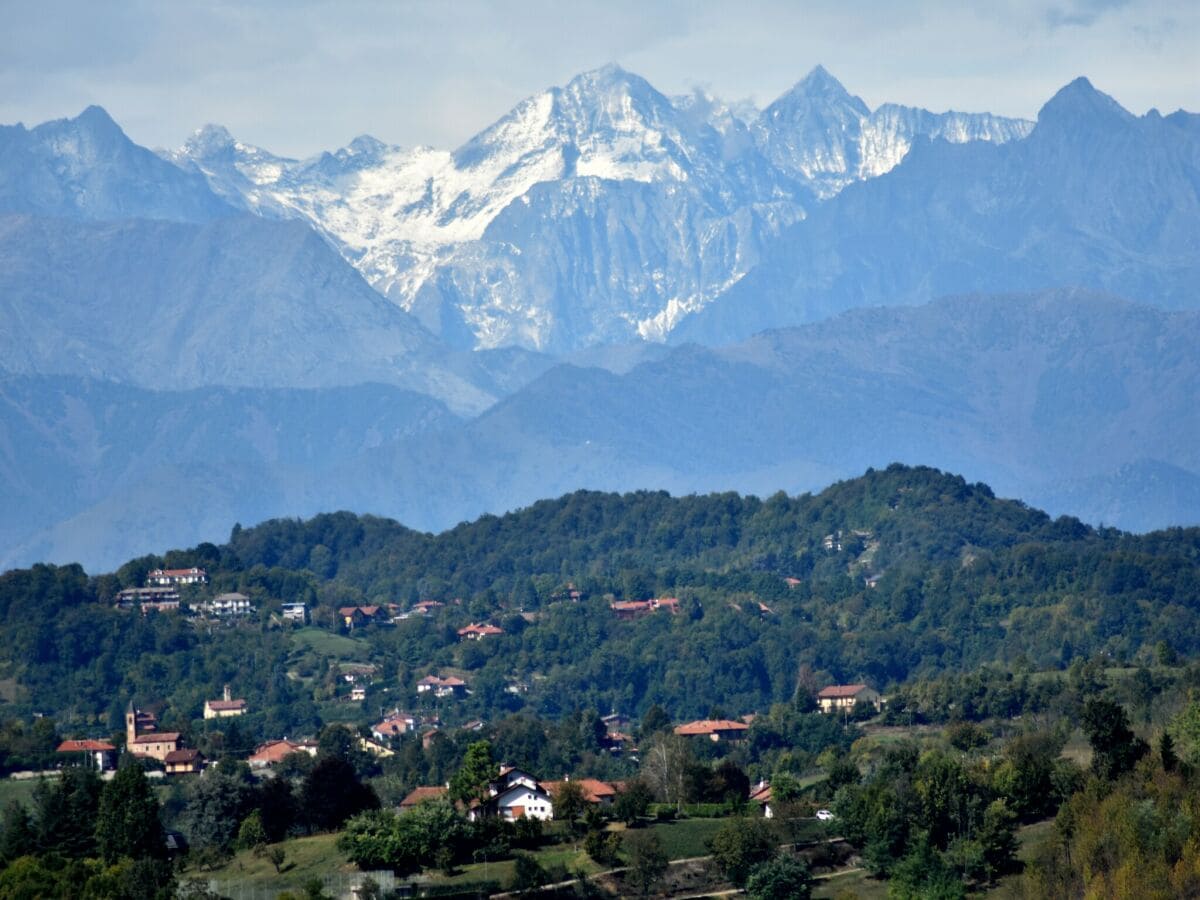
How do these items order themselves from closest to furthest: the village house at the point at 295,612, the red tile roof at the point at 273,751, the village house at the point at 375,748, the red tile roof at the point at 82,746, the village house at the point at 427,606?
the red tile roof at the point at 82,746 → the red tile roof at the point at 273,751 → the village house at the point at 375,748 → the village house at the point at 295,612 → the village house at the point at 427,606

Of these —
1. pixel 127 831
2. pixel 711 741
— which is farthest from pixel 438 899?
pixel 711 741

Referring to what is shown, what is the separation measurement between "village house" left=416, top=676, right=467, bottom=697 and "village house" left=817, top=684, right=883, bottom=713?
2298 centimetres

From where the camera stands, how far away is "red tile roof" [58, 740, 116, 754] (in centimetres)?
11519

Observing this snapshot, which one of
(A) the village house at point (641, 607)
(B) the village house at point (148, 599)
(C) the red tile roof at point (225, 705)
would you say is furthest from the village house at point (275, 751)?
(A) the village house at point (641, 607)

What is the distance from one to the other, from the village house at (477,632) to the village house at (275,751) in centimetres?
4591

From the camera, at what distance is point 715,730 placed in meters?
128

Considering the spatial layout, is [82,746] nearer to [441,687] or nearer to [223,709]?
[223,709]

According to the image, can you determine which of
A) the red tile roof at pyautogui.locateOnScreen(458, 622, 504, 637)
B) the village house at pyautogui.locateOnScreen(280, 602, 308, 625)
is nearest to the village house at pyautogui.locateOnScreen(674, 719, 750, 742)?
the red tile roof at pyautogui.locateOnScreen(458, 622, 504, 637)

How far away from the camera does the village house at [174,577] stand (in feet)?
589

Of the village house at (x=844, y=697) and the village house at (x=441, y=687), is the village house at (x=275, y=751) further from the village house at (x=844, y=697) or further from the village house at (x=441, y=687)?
the village house at (x=441, y=687)

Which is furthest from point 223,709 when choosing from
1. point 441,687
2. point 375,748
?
point 375,748

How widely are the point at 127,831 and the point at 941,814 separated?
25.1 metres

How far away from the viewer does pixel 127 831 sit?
86062 millimetres

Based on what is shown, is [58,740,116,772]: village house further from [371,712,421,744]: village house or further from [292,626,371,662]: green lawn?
[292,626,371,662]: green lawn
